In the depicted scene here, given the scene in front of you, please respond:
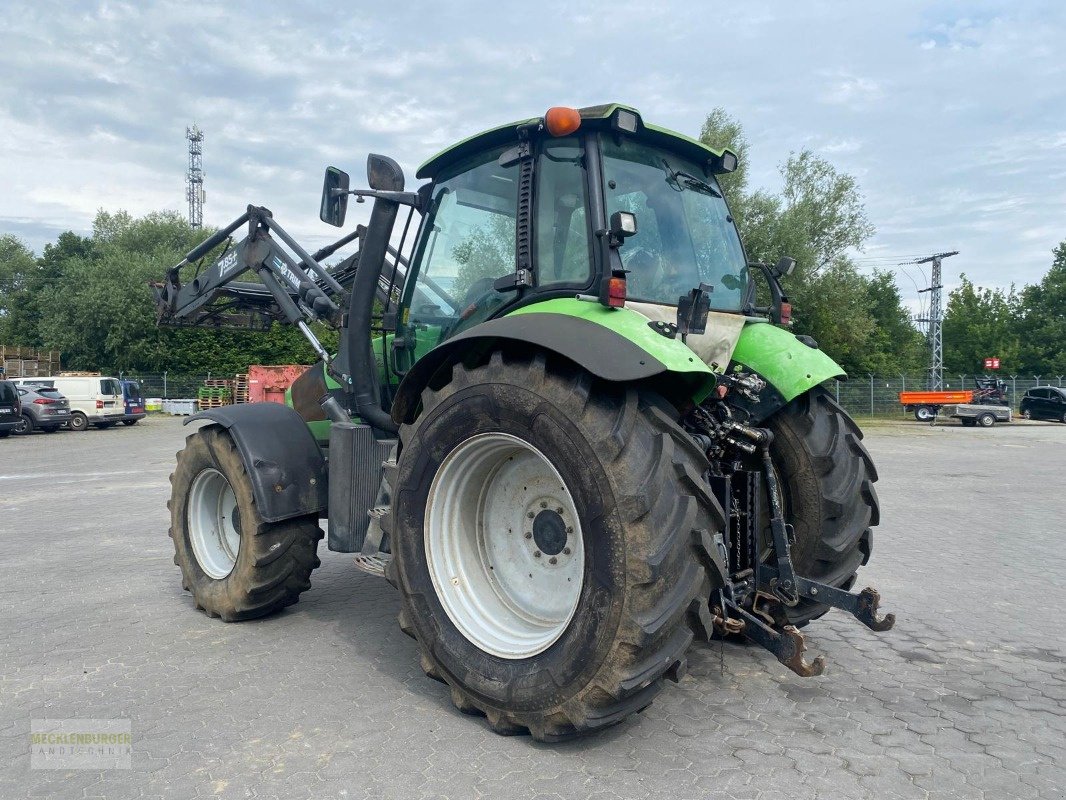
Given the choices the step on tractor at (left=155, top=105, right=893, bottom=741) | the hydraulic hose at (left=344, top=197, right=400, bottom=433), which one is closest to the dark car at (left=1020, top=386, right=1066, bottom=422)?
the step on tractor at (left=155, top=105, right=893, bottom=741)

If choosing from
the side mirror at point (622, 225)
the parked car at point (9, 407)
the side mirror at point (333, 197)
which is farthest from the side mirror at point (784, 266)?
the parked car at point (9, 407)

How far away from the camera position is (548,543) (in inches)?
134

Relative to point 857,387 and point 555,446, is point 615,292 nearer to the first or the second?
point 555,446

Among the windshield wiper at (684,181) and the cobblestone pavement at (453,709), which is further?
the windshield wiper at (684,181)

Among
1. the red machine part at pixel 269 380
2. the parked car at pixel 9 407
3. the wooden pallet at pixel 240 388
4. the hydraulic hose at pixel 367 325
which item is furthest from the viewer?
the wooden pallet at pixel 240 388

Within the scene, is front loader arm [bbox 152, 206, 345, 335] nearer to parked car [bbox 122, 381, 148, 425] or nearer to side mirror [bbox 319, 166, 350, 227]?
side mirror [bbox 319, 166, 350, 227]

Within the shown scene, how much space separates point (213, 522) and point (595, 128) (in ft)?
11.7

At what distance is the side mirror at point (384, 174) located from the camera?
14.6ft

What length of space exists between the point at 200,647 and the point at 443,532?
1.77 m

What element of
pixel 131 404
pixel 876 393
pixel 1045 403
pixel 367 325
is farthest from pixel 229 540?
pixel 1045 403

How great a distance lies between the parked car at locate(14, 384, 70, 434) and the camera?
77.3ft

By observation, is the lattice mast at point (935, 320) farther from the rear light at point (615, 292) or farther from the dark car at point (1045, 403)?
the rear light at point (615, 292)
